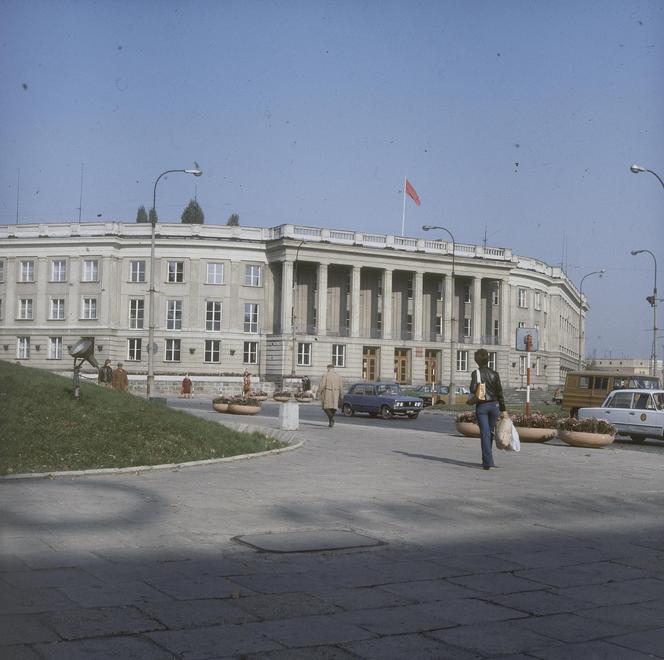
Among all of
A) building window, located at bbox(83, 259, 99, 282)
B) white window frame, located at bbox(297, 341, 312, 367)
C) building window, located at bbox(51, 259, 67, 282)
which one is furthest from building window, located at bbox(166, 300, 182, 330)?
white window frame, located at bbox(297, 341, 312, 367)

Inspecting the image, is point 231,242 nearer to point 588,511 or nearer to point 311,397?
point 311,397

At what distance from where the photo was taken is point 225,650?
15.9 ft

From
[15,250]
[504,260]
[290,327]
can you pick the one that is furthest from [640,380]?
[15,250]

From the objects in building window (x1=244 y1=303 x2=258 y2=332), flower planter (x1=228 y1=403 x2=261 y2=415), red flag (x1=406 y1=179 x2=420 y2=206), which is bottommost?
flower planter (x1=228 y1=403 x2=261 y2=415)

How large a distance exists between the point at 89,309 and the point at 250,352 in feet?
49.6

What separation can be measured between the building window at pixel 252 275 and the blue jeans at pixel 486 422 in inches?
2722

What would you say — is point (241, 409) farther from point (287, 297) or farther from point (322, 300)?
point (322, 300)

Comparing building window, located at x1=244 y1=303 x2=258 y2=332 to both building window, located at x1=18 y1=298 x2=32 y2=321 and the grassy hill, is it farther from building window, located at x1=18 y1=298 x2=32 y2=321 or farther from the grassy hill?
the grassy hill

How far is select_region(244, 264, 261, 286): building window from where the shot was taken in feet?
273

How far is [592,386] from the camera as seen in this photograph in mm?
38000

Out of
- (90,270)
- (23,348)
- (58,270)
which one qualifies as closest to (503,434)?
(90,270)

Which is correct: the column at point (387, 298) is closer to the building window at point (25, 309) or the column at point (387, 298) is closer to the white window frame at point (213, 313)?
the white window frame at point (213, 313)

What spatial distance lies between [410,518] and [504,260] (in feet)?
278

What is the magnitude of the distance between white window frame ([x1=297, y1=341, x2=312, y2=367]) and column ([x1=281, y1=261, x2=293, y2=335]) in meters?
1.72
